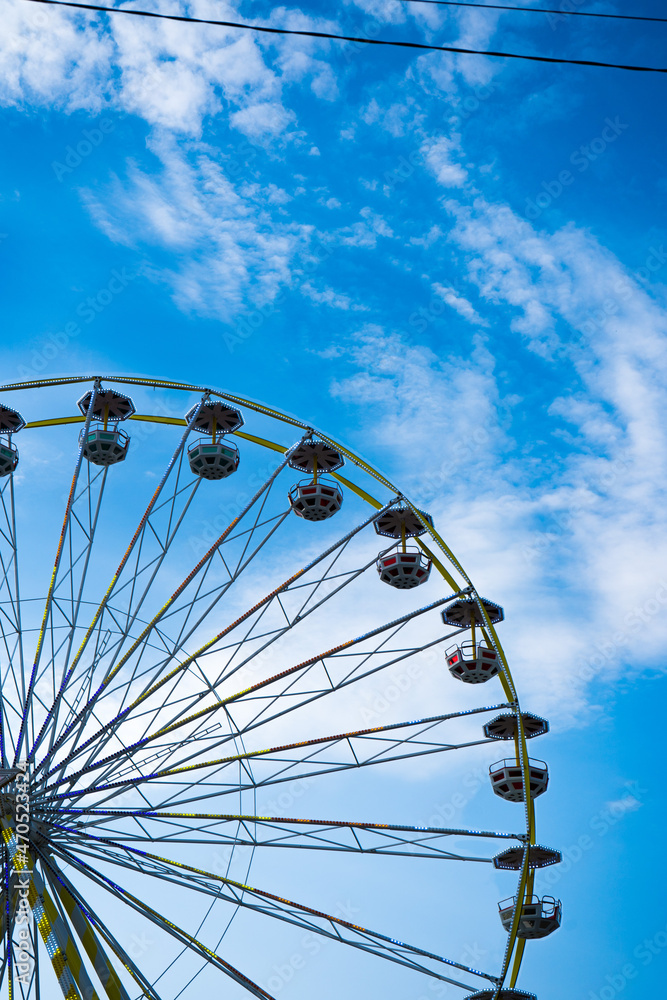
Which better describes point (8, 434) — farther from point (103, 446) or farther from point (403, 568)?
point (403, 568)

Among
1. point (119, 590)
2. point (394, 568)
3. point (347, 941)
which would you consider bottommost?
point (347, 941)

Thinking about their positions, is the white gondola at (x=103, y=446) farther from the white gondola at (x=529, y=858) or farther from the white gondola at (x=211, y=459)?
the white gondola at (x=529, y=858)

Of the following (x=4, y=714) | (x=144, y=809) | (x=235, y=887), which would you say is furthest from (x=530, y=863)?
(x=4, y=714)

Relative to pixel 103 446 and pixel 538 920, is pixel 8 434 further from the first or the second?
pixel 538 920

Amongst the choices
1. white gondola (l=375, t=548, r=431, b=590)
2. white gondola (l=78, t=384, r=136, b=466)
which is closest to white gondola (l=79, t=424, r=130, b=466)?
white gondola (l=78, t=384, r=136, b=466)

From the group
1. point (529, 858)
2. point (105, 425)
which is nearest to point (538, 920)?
point (529, 858)

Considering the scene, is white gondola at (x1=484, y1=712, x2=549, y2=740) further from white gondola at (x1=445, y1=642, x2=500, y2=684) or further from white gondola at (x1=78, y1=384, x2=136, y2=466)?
white gondola at (x1=78, y1=384, x2=136, y2=466)

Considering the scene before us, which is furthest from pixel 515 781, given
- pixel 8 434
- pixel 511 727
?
pixel 8 434

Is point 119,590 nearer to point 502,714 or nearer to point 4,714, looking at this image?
point 4,714

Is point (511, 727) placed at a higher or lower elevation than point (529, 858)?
higher

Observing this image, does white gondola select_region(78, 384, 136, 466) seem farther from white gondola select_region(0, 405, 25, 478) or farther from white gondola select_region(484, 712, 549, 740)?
white gondola select_region(484, 712, 549, 740)

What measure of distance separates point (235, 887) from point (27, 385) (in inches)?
465

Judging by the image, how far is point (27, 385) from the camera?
2319cm

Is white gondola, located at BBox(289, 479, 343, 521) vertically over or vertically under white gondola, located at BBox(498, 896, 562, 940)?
over
